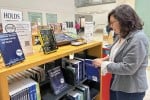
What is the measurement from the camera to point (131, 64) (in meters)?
1.33

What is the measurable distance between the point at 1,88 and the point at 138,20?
3.65 feet

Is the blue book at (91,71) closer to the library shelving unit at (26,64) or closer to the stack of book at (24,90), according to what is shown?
the library shelving unit at (26,64)

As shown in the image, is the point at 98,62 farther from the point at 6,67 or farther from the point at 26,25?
the point at 6,67

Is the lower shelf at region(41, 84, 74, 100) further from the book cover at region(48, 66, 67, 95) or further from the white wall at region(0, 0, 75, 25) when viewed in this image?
the white wall at region(0, 0, 75, 25)

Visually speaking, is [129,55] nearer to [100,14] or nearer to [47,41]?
[47,41]

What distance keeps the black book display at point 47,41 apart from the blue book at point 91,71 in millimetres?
505

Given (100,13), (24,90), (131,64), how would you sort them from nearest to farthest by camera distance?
(24,90), (131,64), (100,13)

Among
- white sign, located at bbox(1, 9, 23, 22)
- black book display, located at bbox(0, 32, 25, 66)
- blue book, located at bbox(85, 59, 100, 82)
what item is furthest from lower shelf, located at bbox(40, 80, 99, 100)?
white sign, located at bbox(1, 9, 23, 22)

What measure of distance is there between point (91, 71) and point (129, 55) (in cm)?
56

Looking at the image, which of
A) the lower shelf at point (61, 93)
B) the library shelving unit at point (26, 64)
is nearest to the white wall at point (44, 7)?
the lower shelf at point (61, 93)

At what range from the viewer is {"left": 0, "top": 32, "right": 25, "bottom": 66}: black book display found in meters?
1.00

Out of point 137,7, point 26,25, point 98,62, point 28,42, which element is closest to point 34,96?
point 28,42

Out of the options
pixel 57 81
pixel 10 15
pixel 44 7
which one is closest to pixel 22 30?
pixel 10 15

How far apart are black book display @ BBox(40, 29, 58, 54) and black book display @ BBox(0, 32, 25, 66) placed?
0.23 meters
